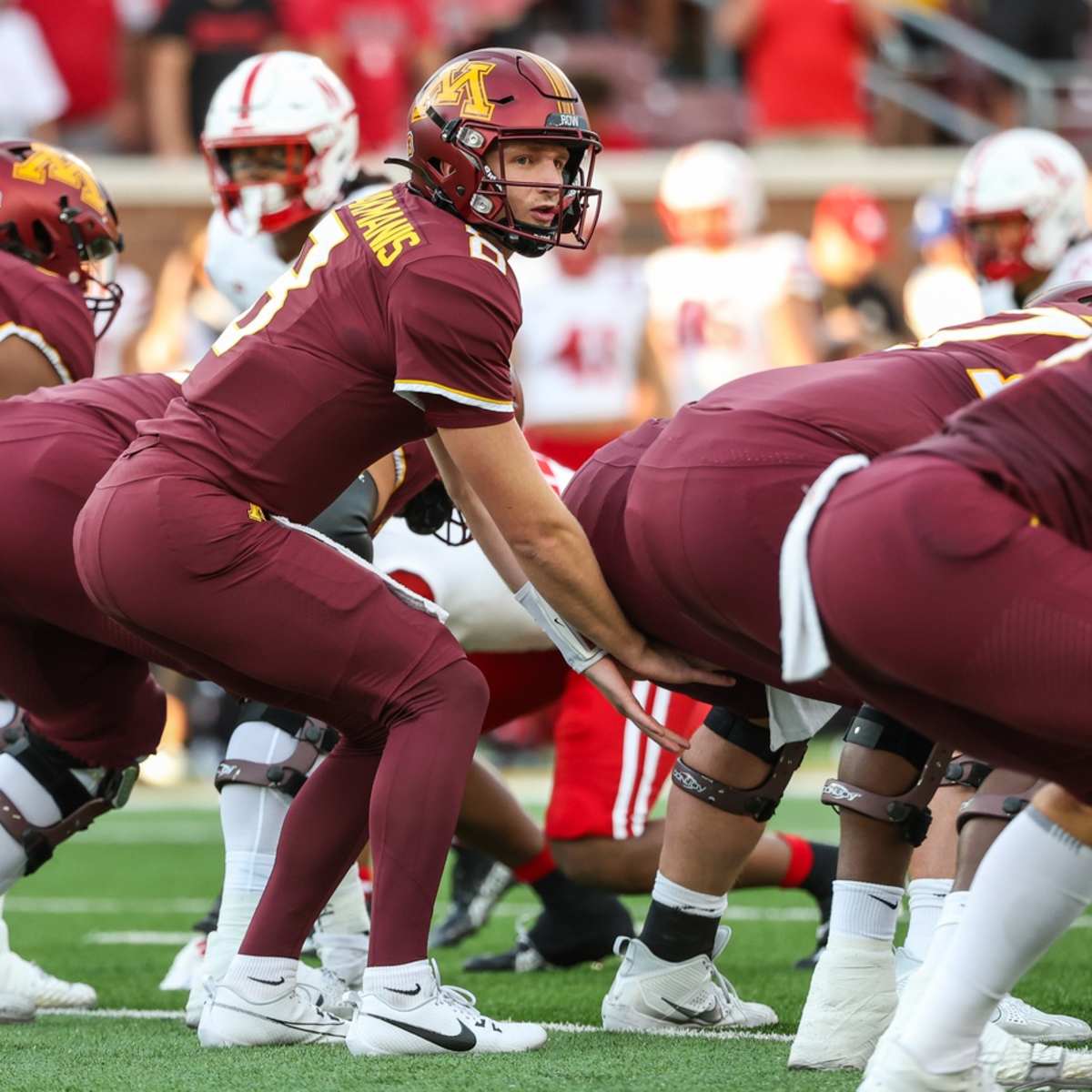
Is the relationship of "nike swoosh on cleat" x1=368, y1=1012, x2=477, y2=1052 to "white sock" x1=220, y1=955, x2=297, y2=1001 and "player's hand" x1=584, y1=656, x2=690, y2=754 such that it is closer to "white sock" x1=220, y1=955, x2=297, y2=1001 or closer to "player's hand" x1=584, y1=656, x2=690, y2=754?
"white sock" x1=220, y1=955, x2=297, y2=1001

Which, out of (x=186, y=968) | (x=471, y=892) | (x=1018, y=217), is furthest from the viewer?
(x=1018, y=217)

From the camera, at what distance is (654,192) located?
39.1 ft

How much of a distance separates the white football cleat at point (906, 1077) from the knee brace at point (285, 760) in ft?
5.19

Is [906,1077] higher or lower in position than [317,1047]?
higher

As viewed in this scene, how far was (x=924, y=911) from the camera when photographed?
389 cm

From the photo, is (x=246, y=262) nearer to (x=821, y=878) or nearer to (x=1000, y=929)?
(x=821, y=878)

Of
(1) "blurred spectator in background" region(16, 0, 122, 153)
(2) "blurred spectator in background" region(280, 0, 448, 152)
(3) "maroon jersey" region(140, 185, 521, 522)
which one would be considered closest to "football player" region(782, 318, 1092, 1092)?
(3) "maroon jersey" region(140, 185, 521, 522)

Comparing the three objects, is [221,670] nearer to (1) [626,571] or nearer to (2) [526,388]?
(1) [626,571]

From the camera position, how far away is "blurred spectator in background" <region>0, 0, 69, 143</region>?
Result: 11055 mm

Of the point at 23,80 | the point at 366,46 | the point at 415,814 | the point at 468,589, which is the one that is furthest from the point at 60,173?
the point at 366,46

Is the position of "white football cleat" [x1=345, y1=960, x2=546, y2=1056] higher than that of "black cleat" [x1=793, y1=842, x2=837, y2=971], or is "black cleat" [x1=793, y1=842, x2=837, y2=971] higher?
"white football cleat" [x1=345, y1=960, x2=546, y2=1056]

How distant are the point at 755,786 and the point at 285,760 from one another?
3.13 feet

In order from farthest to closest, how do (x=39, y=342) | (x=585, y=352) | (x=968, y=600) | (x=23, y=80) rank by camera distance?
(x=23, y=80)
(x=585, y=352)
(x=39, y=342)
(x=968, y=600)

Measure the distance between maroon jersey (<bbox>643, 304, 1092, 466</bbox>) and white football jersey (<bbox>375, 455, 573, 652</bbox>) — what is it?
1.65 meters
